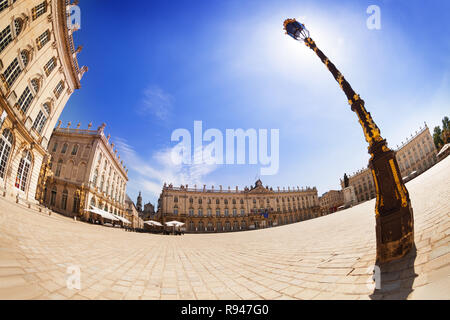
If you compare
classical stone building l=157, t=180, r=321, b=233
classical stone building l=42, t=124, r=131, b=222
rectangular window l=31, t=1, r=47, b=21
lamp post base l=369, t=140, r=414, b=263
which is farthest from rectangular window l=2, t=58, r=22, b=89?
classical stone building l=157, t=180, r=321, b=233

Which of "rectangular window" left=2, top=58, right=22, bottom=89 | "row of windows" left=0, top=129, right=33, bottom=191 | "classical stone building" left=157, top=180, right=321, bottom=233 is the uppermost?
"rectangular window" left=2, top=58, right=22, bottom=89

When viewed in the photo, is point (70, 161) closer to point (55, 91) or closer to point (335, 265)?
point (55, 91)

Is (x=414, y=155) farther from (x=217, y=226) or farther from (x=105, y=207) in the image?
(x=105, y=207)

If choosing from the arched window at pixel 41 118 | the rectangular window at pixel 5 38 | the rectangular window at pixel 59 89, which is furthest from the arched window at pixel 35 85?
the rectangular window at pixel 5 38

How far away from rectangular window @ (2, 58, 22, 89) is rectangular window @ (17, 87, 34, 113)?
154 cm

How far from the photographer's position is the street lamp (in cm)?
271

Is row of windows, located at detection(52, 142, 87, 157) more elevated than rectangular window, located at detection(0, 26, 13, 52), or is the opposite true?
rectangular window, located at detection(0, 26, 13, 52)

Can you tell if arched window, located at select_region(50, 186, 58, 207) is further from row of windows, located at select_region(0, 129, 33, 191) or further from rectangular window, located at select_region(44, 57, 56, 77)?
rectangular window, located at select_region(44, 57, 56, 77)

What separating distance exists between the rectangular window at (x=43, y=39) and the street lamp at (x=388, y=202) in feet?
84.7

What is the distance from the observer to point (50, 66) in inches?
731

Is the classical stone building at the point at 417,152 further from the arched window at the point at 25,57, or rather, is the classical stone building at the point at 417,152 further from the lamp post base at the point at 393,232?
the arched window at the point at 25,57

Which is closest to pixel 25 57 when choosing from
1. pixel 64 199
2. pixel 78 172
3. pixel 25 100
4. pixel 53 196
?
pixel 25 100

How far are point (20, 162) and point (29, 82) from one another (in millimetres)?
7507

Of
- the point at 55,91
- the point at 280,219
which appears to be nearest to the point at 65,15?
the point at 55,91
